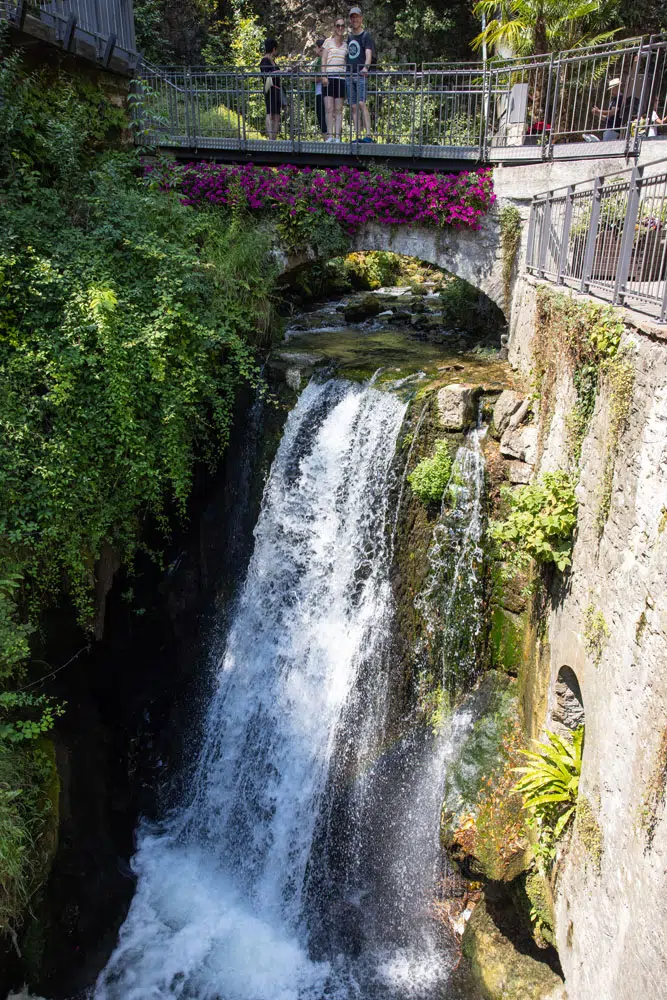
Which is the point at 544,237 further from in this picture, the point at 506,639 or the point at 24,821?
the point at 24,821

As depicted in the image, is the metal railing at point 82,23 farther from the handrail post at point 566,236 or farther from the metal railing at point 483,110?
the handrail post at point 566,236

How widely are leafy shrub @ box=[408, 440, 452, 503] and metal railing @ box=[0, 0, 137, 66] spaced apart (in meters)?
6.90

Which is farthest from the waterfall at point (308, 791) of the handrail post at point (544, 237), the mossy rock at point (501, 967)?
the handrail post at point (544, 237)

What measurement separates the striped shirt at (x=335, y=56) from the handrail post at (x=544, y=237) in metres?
5.02

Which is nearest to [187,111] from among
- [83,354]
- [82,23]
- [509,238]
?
[82,23]

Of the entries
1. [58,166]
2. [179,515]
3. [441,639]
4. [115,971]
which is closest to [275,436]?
[179,515]

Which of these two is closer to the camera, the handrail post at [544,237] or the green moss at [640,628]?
the green moss at [640,628]

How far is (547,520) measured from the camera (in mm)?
5949

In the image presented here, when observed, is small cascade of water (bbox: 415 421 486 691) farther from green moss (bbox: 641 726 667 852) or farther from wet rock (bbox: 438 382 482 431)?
green moss (bbox: 641 726 667 852)

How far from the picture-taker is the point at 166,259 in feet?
25.6

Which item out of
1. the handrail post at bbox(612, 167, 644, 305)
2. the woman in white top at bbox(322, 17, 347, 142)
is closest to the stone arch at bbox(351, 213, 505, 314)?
the woman in white top at bbox(322, 17, 347, 142)

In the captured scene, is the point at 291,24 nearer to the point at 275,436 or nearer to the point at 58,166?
the point at 58,166

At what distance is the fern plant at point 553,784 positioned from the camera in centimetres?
557

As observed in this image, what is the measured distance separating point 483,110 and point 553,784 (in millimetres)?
8697
